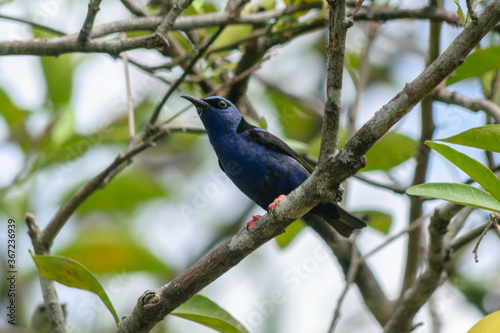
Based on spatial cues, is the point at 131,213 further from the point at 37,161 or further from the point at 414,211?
the point at 414,211

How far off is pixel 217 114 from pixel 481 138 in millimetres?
2414

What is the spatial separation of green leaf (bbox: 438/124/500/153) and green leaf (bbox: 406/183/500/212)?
195 millimetres

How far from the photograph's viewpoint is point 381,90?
359 inches

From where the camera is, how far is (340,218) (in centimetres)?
390

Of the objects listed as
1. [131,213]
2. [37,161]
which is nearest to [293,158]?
[37,161]

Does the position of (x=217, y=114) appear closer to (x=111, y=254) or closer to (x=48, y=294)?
(x=111, y=254)

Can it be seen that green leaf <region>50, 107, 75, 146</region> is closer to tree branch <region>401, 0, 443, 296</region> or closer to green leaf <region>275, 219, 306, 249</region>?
green leaf <region>275, 219, 306, 249</region>

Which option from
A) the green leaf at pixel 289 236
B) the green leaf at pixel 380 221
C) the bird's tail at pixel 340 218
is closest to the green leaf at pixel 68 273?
the bird's tail at pixel 340 218

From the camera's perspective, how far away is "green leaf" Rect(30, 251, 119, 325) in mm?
2881

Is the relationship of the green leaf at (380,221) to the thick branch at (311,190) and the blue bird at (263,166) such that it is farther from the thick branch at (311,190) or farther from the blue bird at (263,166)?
the thick branch at (311,190)

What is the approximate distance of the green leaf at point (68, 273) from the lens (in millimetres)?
2881

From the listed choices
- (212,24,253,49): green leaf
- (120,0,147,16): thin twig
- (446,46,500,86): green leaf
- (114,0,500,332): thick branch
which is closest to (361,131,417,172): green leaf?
(446,46,500,86): green leaf

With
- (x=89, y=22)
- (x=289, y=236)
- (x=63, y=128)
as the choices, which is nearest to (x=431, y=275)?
(x=289, y=236)

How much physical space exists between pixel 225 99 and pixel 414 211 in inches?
68.1
